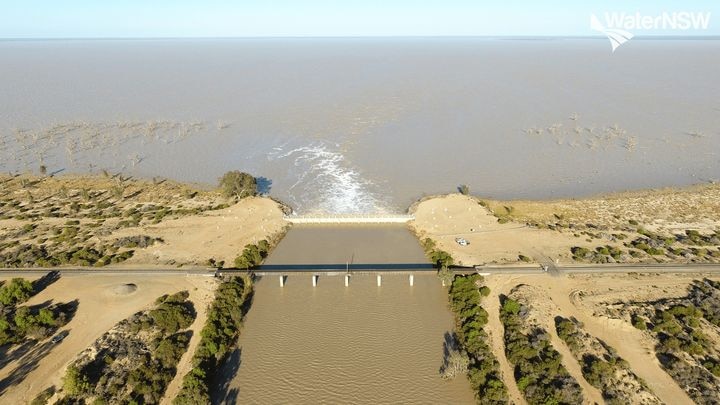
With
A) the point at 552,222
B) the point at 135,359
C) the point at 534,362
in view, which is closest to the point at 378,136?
the point at 552,222

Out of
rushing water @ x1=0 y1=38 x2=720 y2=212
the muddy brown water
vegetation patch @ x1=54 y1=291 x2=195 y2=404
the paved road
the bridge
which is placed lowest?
the muddy brown water

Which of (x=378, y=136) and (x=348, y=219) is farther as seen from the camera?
(x=378, y=136)

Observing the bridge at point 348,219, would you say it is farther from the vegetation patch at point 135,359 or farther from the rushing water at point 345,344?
the vegetation patch at point 135,359

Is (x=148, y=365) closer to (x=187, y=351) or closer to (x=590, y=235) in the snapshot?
(x=187, y=351)

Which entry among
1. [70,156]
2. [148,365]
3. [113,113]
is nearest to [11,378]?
[148,365]

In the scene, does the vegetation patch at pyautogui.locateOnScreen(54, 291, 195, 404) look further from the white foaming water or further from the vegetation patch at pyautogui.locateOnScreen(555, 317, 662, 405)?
the vegetation patch at pyautogui.locateOnScreen(555, 317, 662, 405)

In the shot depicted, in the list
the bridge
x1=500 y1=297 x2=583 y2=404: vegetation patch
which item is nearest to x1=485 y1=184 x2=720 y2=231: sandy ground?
the bridge

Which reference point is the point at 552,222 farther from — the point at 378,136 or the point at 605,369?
the point at 378,136
